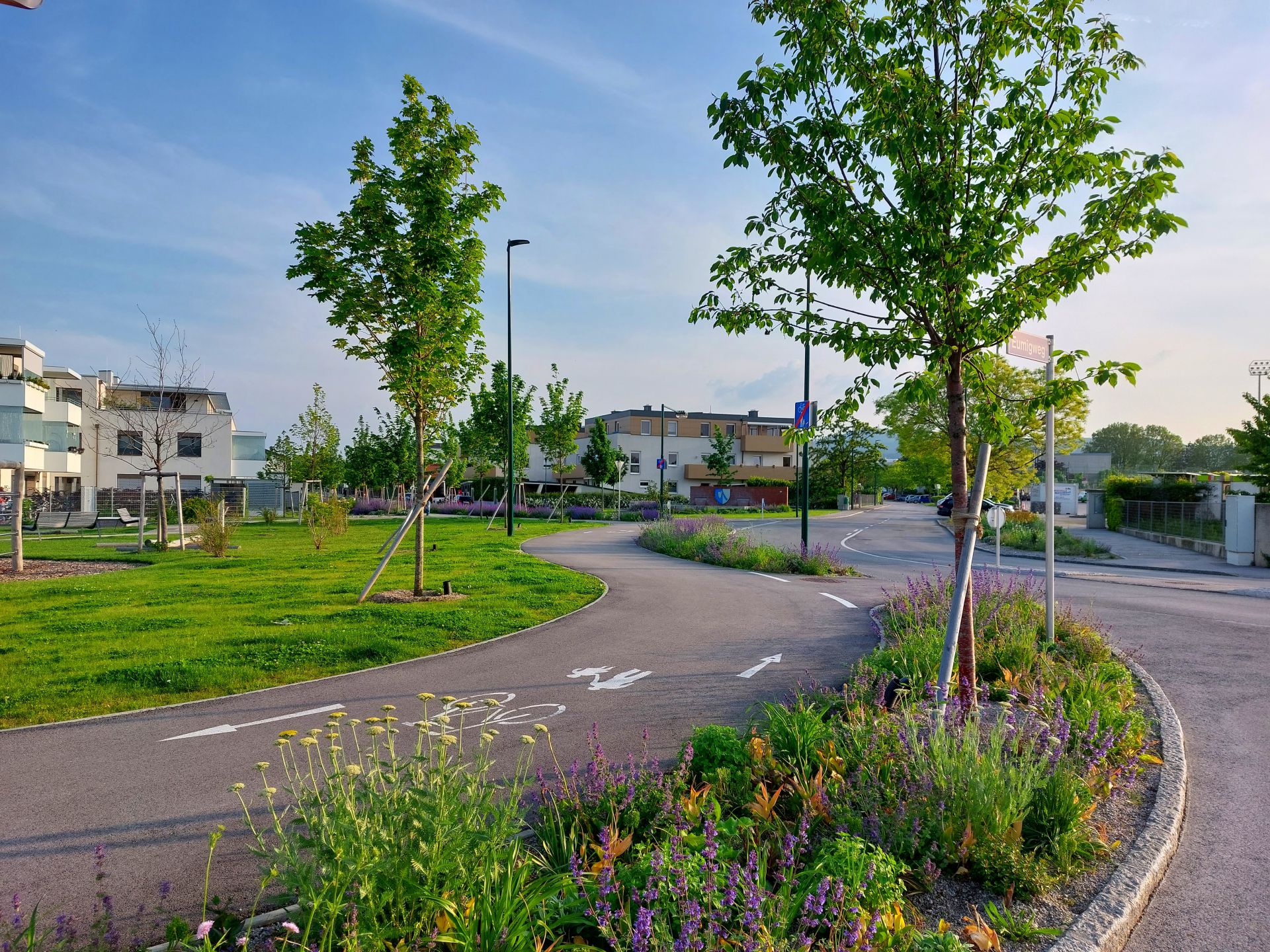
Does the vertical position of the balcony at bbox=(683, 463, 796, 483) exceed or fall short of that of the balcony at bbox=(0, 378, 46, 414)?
it falls short

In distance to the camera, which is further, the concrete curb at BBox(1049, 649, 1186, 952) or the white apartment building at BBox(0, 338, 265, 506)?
the white apartment building at BBox(0, 338, 265, 506)

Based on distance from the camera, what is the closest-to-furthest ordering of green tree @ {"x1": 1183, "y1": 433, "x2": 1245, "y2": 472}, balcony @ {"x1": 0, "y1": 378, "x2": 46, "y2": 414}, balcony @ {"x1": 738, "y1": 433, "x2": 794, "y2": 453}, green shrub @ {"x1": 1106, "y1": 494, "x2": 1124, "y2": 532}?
1. green shrub @ {"x1": 1106, "y1": 494, "x2": 1124, "y2": 532}
2. balcony @ {"x1": 0, "y1": 378, "x2": 46, "y2": 414}
3. balcony @ {"x1": 738, "y1": 433, "x2": 794, "y2": 453}
4. green tree @ {"x1": 1183, "y1": 433, "x2": 1245, "y2": 472}

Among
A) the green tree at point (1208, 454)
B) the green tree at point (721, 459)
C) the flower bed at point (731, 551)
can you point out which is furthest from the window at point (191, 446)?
the green tree at point (1208, 454)

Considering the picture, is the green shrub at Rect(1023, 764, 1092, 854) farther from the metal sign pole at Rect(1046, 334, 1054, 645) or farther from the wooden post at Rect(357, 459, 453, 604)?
the wooden post at Rect(357, 459, 453, 604)

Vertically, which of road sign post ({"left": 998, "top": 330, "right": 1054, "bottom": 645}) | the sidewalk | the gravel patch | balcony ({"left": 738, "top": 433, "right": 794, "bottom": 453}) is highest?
balcony ({"left": 738, "top": 433, "right": 794, "bottom": 453})

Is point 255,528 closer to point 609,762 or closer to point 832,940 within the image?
point 609,762

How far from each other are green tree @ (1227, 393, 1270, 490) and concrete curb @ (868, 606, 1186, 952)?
23203 millimetres

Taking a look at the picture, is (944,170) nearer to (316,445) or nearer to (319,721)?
(319,721)

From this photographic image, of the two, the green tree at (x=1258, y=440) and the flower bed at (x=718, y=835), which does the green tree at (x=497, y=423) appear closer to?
the green tree at (x=1258, y=440)

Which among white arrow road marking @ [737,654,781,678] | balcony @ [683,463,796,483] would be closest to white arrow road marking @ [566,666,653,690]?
white arrow road marking @ [737,654,781,678]

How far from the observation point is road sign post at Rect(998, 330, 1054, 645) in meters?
5.77

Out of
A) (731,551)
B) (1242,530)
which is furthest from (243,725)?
(1242,530)

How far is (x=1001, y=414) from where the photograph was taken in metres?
5.32

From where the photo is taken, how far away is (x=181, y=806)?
4711mm
